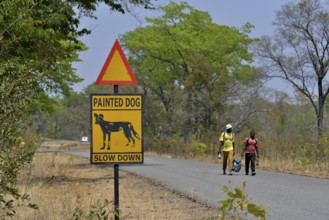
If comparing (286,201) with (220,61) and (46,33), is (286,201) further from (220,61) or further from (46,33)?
(220,61)

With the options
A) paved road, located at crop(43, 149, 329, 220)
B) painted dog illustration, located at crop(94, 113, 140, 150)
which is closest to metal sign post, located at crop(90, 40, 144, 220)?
painted dog illustration, located at crop(94, 113, 140, 150)

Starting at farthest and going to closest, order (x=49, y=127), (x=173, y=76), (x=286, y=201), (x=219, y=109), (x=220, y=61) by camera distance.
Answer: (x=173, y=76), (x=220, y=61), (x=219, y=109), (x=286, y=201), (x=49, y=127)

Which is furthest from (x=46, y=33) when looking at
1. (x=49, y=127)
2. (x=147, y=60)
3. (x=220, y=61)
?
(x=147, y=60)

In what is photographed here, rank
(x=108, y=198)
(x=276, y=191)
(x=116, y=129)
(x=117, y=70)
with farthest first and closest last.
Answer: (x=276, y=191), (x=108, y=198), (x=117, y=70), (x=116, y=129)

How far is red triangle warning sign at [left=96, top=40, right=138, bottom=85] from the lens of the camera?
6.35 m

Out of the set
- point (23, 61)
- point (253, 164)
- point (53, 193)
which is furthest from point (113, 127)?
point (253, 164)

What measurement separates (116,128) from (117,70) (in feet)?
2.53

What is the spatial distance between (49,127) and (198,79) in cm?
2569

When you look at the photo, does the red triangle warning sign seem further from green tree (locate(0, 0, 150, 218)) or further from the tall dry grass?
the tall dry grass

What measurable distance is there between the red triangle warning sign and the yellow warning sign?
0.25m

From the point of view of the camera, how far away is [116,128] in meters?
6.11

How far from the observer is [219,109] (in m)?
33.9

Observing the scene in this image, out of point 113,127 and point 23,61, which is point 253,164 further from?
point 113,127

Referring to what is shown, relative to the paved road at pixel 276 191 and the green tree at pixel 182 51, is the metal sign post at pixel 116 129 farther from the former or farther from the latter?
the green tree at pixel 182 51
